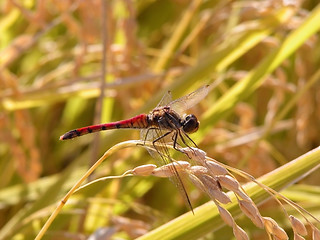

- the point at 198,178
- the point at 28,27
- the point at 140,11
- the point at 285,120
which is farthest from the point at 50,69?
the point at 198,178

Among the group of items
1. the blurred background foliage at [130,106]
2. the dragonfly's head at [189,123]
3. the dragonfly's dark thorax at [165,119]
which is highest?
the blurred background foliage at [130,106]

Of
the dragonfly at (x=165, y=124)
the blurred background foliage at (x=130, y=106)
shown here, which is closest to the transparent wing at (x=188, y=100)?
the dragonfly at (x=165, y=124)

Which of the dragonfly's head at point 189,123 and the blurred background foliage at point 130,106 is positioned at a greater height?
the blurred background foliage at point 130,106

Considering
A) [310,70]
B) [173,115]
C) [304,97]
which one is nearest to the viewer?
[173,115]

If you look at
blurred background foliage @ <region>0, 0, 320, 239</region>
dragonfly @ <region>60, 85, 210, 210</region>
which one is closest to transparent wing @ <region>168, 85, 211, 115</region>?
dragonfly @ <region>60, 85, 210, 210</region>

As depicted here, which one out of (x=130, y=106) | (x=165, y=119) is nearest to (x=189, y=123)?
(x=165, y=119)

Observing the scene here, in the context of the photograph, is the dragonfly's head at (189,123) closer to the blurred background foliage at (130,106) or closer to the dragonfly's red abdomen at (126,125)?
the dragonfly's red abdomen at (126,125)

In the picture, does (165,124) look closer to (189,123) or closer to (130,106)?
(189,123)

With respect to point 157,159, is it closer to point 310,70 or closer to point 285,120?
point 310,70
